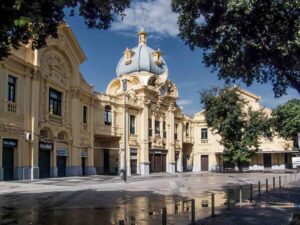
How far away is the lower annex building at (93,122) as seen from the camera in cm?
3133

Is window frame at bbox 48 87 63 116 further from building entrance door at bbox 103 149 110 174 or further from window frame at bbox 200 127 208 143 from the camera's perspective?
window frame at bbox 200 127 208 143

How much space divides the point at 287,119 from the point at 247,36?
147 ft

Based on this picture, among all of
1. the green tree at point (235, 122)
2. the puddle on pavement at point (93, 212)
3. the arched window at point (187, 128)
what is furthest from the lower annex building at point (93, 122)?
the puddle on pavement at point (93, 212)

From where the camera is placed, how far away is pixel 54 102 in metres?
36.4

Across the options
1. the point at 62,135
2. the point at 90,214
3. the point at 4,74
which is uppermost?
the point at 4,74

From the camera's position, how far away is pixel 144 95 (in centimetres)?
4934

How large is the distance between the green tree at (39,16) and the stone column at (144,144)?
3958 cm

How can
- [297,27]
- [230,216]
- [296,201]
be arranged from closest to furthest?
1. [297,27]
2. [230,216]
3. [296,201]

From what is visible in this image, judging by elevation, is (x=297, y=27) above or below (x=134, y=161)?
above

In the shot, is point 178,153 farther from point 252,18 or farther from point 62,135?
point 252,18

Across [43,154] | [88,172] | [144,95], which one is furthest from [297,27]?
[144,95]

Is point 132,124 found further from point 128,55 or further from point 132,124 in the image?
point 128,55

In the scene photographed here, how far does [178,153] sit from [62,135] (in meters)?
23.9

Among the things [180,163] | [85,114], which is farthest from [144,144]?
[180,163]
